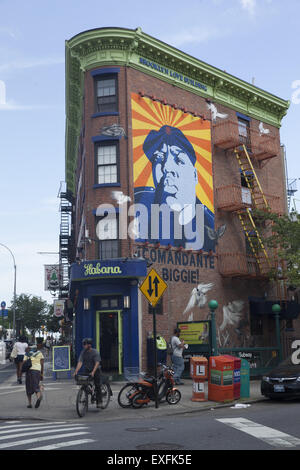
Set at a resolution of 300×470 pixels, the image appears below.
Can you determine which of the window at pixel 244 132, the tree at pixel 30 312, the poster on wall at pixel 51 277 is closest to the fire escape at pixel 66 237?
the poster on wall at pixel 51 277

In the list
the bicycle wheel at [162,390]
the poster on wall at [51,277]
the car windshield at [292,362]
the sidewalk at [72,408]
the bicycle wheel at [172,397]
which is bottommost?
the sidewalk at [72,408]

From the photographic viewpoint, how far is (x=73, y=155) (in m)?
38.0

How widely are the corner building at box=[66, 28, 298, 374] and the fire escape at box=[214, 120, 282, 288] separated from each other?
0.07m

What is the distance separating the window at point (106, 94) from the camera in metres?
24.8

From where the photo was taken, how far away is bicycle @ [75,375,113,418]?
42.0ft

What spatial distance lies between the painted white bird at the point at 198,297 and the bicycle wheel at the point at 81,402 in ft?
40.4

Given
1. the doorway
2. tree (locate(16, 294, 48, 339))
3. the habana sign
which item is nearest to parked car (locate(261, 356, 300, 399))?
the habana sign

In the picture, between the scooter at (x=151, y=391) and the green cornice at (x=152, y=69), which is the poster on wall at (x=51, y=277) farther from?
the scooter at (x=151, y=391)

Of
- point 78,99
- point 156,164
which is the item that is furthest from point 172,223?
point 78,99

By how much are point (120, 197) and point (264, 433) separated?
15346 millimetres

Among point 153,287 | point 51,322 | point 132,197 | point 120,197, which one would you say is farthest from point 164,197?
point 51,322

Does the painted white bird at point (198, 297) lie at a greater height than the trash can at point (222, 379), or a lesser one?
greater

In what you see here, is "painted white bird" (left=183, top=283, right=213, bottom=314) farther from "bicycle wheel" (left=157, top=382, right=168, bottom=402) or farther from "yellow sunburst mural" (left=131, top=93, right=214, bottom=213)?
"bicycle wheel" (left=157, top=382, right=168, bottom=402)

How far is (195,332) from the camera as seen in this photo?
72.0 ft
